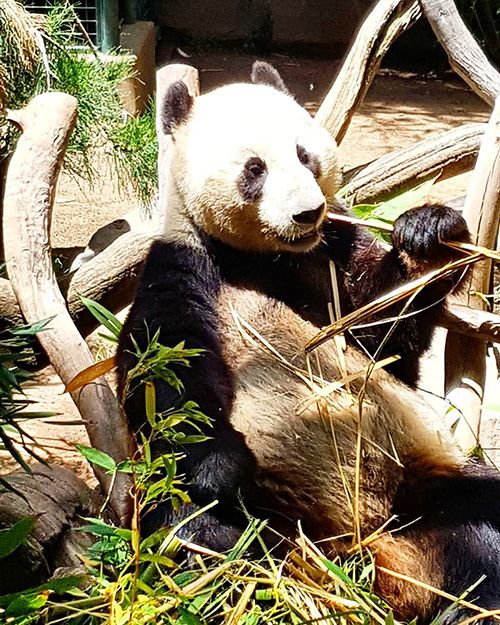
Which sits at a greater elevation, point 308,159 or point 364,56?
point 364,56

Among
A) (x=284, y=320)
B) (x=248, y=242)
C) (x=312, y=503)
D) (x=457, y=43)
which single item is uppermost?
(x=457, y=43)

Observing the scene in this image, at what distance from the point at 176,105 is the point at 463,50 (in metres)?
1.44

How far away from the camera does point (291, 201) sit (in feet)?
8.21

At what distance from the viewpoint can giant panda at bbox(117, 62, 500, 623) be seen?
233 cm

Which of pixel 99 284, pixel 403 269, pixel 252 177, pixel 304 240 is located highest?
pixel 252 177

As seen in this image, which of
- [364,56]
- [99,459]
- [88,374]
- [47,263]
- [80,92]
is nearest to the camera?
[99,459]

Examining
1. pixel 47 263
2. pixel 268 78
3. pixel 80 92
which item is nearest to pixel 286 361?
pixel 268 78

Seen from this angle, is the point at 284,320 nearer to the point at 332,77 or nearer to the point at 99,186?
the point at 99,186

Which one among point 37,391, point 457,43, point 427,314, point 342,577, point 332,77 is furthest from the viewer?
point 332,77

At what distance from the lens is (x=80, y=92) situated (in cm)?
466

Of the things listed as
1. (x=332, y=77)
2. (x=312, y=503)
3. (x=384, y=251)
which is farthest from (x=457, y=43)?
(x=332, y=77)

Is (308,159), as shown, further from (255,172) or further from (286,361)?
(286,361)

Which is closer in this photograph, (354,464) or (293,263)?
(354,464)

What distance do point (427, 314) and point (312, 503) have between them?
672 mm
